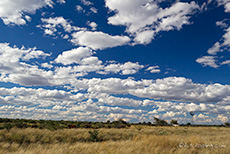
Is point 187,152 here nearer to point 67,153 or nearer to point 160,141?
point 160,141

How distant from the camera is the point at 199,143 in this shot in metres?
11.0

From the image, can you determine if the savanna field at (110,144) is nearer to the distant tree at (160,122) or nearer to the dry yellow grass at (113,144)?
the dry yellow grass at (113,144)

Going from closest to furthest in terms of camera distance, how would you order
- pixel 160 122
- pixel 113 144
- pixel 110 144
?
pixel 110 144, pixel 113 144, pixel 160 122

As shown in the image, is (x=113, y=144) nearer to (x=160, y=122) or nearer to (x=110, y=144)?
(x=110, y=144)

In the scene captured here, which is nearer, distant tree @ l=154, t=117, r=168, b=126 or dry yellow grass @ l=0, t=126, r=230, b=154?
dry yellow grass @ l=0, t=126, r=230, b=154

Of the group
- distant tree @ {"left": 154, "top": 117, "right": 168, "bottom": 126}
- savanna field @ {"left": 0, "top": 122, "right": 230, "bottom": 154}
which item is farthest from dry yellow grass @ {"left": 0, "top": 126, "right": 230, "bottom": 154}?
distant tree @ {"left": 154, "top": 117, "right": 168, "bottom": 126}

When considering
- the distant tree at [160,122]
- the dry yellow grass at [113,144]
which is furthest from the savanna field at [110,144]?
the distant tree at [160,122]

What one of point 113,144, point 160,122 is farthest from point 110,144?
point 160,122

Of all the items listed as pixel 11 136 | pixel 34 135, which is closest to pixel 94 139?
pixel 34 135

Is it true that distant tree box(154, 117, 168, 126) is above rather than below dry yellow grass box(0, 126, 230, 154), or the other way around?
below

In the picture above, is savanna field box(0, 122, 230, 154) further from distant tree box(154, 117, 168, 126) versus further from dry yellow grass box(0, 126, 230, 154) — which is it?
distant tree box(154, 117, 168, 126)

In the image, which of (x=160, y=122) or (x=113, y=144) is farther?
(x=160, y=122)

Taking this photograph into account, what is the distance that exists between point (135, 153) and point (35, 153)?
157 inches

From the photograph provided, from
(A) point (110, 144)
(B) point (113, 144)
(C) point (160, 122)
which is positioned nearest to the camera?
(A) point (110, 144)
